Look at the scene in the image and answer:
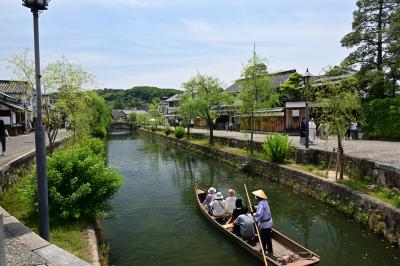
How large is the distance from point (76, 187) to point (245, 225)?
558 centimetres

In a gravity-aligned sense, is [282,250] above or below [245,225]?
below

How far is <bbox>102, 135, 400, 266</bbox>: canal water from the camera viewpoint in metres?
10.6

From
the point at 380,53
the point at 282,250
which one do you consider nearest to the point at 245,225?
the point at 282,250

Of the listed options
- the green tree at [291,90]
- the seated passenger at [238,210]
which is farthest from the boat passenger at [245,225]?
the green tree at [291,90]

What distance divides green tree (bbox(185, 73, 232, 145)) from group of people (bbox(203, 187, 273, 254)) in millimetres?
21504

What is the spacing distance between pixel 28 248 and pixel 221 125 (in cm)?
5062

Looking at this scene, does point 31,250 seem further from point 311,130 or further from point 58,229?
point 311,130

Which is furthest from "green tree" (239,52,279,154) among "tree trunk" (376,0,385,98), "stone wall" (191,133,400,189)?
"tree trunk" (376,0,385,98)

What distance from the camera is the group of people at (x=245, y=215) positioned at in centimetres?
995

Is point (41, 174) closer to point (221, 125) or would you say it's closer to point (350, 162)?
point (350, 162)

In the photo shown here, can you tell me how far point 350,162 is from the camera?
16406mm

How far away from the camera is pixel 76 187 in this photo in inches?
419

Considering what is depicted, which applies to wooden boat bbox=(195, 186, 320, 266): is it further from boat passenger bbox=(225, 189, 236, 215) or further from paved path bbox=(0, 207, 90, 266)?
paved path bbox=(0, 207, 90, 266)

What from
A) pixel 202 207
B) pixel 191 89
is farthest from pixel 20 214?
pixel 191 89
